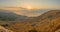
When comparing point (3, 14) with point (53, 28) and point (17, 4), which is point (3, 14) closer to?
point (17, 4)

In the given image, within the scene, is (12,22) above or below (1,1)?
below

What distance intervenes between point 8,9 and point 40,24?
3.50 feet

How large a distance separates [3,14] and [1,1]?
1.35 feet

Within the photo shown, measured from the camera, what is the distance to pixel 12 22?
3443 millimetres

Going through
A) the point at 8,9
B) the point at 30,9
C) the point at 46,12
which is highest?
the point at 8,9

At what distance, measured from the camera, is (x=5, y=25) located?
3443mm

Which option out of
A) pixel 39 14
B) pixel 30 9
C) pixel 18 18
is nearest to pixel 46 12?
pixel 39 14

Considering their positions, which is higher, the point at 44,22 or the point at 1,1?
the point at 1,1

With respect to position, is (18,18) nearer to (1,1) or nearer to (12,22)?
(12,22)

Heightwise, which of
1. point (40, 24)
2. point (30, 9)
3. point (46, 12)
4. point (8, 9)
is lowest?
point (40, 24)

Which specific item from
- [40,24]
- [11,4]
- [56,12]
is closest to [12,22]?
[11,4]

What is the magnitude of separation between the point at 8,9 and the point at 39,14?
0.95 m

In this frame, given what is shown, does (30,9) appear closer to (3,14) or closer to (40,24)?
(40,24)

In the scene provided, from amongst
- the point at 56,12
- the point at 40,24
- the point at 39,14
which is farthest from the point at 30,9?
the point at 56,12
